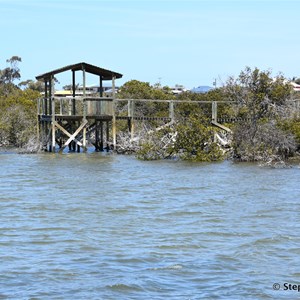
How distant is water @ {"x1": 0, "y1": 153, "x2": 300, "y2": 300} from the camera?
1177cm

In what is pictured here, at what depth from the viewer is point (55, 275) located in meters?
12.3

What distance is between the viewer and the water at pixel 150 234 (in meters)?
11.8

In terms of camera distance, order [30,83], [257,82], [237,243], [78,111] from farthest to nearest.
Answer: [30,83], [78,111], [257,82], [237,243]

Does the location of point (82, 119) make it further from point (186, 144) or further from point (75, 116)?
point (186, 144)

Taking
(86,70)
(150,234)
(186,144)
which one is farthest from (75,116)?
(150,234)

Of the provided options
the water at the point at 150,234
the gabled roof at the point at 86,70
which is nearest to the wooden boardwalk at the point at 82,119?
the gabled roof at the point at 86,70

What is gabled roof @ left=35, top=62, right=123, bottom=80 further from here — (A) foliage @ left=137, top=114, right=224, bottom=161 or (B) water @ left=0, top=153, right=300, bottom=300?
(B) water @ left=0, top=153, right=300, bottom=300

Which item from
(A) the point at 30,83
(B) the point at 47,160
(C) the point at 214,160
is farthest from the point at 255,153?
(A) the point at 30,83

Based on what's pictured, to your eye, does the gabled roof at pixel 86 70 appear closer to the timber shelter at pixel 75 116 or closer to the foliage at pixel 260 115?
the timber shelter at pixel 75 116

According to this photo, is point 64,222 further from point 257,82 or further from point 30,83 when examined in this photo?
point 30,83

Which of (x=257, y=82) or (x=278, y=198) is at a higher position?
(x=257, y=82)

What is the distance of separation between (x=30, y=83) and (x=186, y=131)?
70909 millimetres

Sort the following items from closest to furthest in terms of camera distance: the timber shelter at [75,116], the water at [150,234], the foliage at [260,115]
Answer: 1. the water at [150,234]
2. the foliage at [260,115]
3. the timber shelter at [75,116]

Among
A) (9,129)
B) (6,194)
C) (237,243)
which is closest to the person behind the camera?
(237,243)
